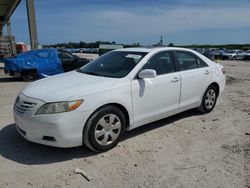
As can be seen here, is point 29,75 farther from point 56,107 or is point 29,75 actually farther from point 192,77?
point 56,107

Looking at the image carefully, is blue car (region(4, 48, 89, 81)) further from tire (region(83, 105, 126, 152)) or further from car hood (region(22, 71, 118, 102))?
tire (region(83, 105, 126, 152))

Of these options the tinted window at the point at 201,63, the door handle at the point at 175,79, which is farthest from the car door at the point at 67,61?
the door handle at the point at 175,79

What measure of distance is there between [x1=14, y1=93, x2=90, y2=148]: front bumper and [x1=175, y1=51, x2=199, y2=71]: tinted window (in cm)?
240

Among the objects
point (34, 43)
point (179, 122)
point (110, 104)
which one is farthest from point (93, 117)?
point (34, 43)

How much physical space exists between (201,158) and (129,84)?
1550mm

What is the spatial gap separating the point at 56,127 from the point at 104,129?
29.3 inches

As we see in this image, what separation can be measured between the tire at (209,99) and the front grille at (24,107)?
3685mm

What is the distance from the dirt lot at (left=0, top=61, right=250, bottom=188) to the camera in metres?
3.18

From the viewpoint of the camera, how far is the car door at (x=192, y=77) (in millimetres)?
5090

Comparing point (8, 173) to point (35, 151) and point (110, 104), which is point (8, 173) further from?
point (110, 104)

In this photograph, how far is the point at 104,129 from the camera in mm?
3871

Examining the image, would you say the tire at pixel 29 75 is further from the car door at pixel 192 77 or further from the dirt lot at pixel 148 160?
the car door at pixel 192 77

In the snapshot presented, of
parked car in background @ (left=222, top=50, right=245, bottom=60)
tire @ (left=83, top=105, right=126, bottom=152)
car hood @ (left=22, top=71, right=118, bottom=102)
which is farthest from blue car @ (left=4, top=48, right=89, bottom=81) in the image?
parked car in background @ (left=222, top=50, right=245, bottom=60)

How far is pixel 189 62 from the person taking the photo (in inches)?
212
